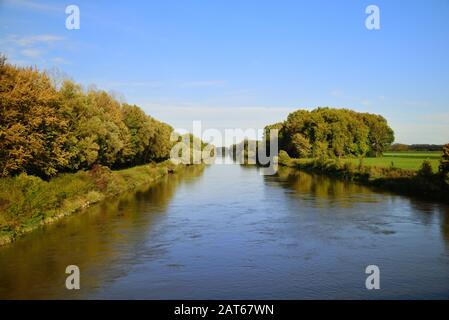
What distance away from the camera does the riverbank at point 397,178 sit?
1517 inches

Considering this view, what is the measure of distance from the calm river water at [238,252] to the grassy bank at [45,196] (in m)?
0.84

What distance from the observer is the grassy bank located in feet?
78.1

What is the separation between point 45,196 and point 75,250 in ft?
24.2

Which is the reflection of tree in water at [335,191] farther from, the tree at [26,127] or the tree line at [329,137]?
the tree line at [329,137]

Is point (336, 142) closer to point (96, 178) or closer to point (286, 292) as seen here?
point (96, 178)

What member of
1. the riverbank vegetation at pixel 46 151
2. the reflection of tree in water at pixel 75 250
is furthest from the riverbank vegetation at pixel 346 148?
the reflection of tree in water at pixel 75 250

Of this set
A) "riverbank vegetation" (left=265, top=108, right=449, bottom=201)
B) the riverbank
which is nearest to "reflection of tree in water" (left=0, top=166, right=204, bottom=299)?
the riverbank

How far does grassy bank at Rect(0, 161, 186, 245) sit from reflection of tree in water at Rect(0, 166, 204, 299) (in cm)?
70

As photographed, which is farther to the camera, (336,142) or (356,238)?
(336,142)

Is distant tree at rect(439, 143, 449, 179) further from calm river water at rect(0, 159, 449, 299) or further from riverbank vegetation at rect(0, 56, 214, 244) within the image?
riverbank vegetation at rect(0, 56, 214, 244)

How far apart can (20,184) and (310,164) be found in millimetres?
58562

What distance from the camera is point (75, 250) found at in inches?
866
